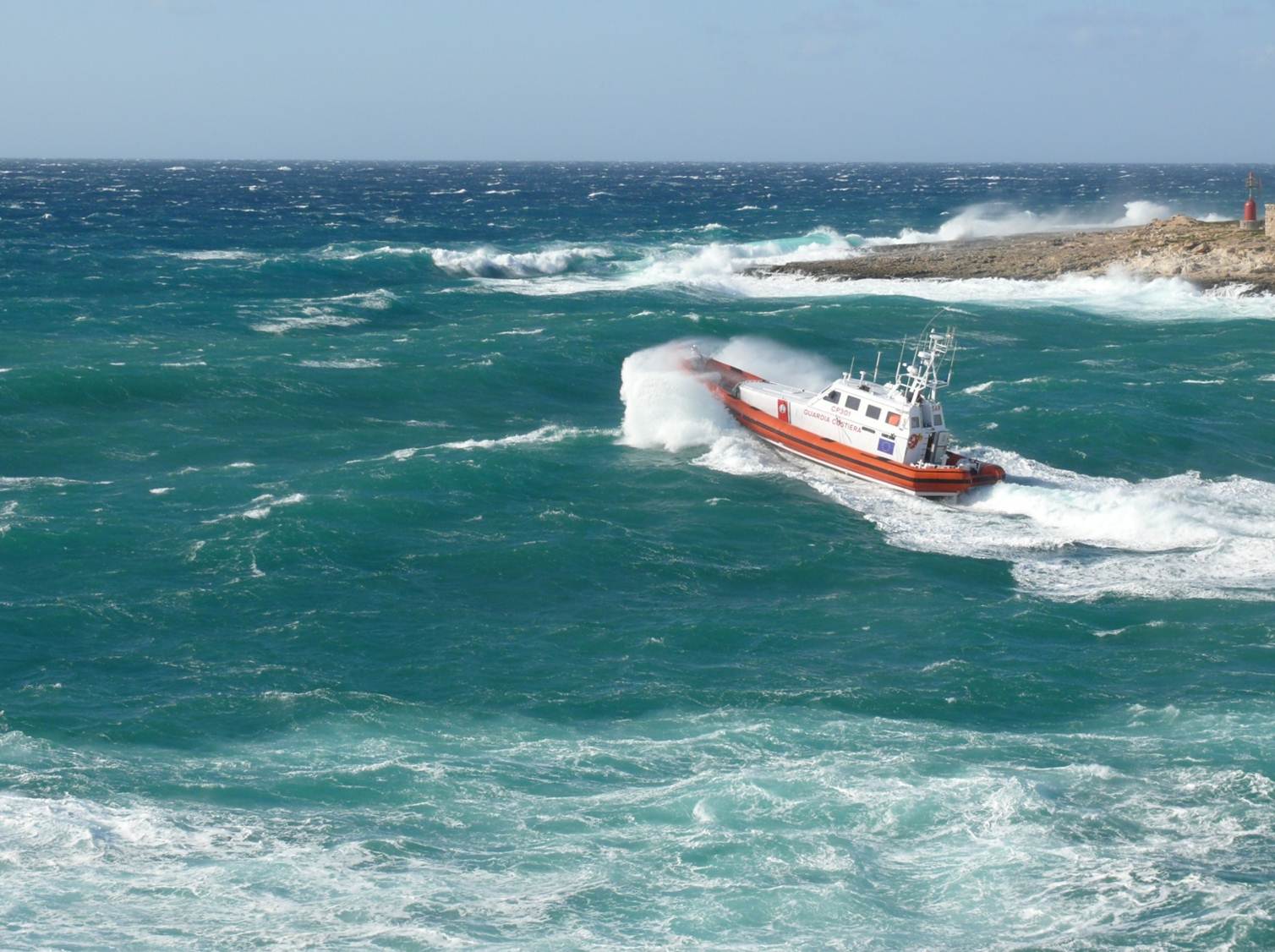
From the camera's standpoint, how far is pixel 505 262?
3396 inches

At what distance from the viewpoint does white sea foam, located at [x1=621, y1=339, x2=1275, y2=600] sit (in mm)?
30828

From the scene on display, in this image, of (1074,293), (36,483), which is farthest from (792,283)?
(36,483)

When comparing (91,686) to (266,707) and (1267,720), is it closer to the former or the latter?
(266,707)

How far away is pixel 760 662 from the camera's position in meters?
26.5

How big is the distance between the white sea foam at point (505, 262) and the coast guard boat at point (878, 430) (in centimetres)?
4506

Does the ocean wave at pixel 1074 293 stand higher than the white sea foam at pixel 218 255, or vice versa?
the white sea foam at pixel 218 255

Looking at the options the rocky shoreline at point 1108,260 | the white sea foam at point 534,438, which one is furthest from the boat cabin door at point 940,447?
the rocky shoreline at point 1108,260

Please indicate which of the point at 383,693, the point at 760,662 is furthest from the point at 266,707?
the point at 760,662

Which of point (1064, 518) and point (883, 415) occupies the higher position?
point (883, 415)

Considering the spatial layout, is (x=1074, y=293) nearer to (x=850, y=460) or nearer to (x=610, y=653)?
(x=850, y=460)

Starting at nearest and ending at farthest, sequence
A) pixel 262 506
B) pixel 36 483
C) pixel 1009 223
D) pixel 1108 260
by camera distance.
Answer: pixel 262 506 → pixel 36 483 → pixel 1108 260 → pixel 1009 223

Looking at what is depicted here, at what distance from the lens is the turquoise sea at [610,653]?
60.8ft

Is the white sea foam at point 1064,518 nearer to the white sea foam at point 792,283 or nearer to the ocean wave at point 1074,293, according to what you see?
the ocean wave at point 1074,293

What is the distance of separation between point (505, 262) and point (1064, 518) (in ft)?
186
